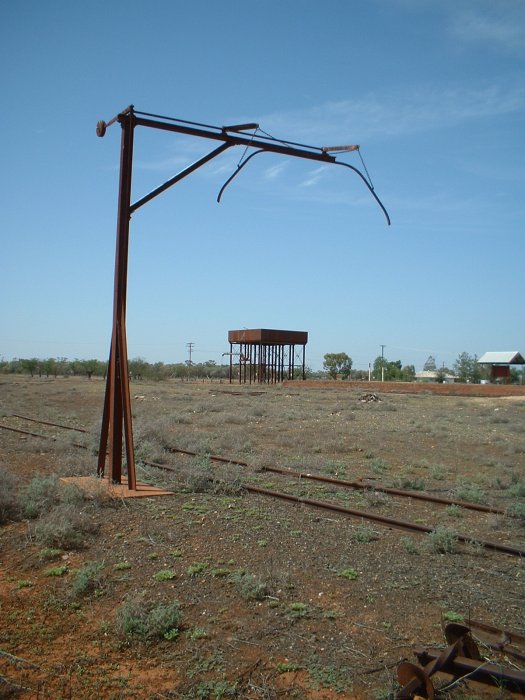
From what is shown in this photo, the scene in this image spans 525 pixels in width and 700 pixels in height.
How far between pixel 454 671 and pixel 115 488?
22.6 ft

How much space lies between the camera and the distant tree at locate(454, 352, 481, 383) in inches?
3601

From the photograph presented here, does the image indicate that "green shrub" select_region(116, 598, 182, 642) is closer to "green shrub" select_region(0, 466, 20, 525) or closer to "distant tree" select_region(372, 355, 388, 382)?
"green shrub" select_region(0, 466, 20, 525)

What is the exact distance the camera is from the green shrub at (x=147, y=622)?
5.34 meters

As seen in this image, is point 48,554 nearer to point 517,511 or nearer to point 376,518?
point 376,518

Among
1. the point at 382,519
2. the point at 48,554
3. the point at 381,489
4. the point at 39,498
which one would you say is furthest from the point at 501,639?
the point at 381,489

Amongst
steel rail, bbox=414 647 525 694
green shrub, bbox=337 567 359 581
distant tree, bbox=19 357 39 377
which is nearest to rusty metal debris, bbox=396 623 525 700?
steel rail, bbox=414 647 525 694

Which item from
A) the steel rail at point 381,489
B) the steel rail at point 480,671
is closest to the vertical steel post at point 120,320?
the steel rail at point 381,489

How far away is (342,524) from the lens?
905 cm

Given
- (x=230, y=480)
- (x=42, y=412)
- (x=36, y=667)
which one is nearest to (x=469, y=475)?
(x=230, y=480)

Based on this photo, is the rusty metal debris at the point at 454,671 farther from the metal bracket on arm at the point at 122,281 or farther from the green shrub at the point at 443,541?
the metal bracket on arm at the point at 122,281

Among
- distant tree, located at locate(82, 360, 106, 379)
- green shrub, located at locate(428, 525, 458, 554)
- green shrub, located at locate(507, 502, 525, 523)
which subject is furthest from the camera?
distant tree, located at locate(82, 360, 106, 379)

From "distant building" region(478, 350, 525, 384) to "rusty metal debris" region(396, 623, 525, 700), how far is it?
6821 centimetres

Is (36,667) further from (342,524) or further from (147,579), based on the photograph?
(342,524)

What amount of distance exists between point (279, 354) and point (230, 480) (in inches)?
2134
